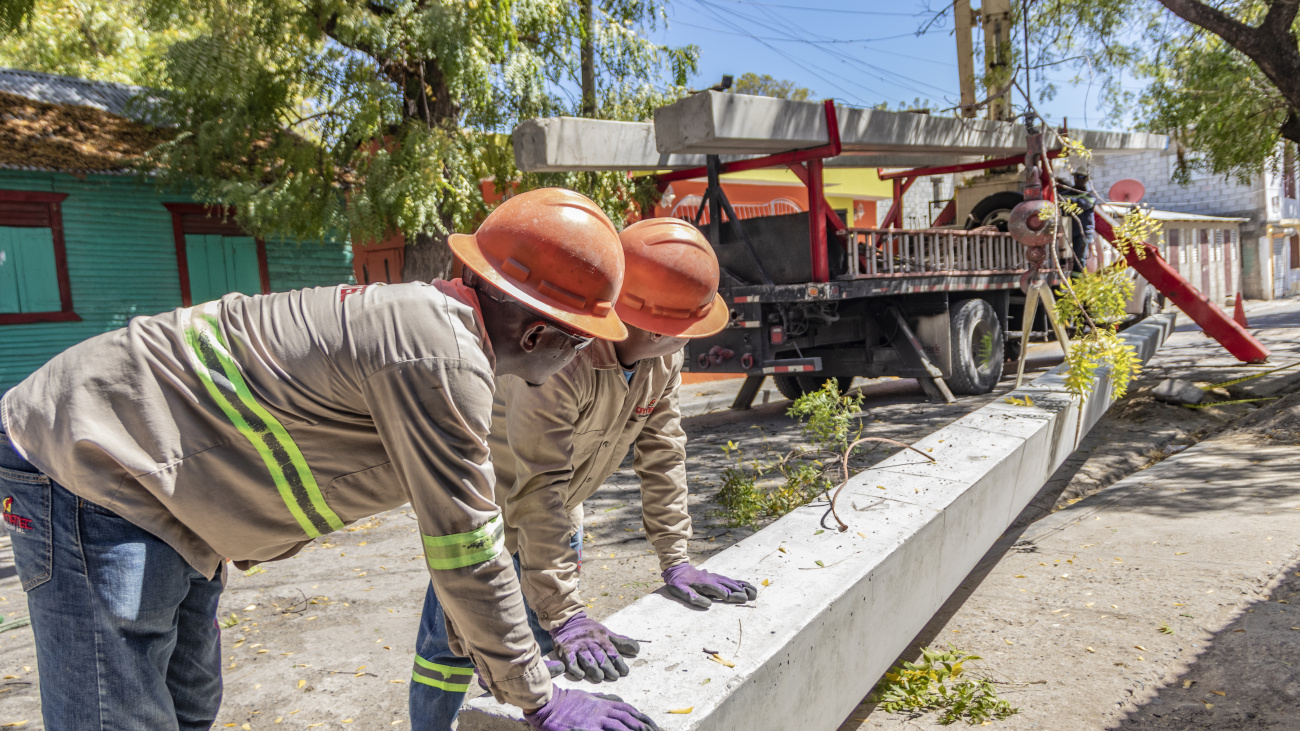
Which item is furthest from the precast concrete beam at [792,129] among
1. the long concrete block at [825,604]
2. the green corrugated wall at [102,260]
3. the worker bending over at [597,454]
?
the green corrugated wall at [102,260]

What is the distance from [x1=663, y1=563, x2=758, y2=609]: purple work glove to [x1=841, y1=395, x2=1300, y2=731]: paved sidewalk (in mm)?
760

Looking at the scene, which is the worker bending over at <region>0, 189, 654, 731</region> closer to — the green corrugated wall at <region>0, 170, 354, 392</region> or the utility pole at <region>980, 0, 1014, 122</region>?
the green corrugated wall at <region>0, 170, 354, 392</region>

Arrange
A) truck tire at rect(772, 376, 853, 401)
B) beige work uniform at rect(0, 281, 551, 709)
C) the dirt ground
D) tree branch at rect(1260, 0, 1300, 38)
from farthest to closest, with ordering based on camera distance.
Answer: truck tire at rect(772, 376, 853, 401) → tree branch at rect(1260, 0, 1300, 38) → the dirt ground → beige work uniform at rect(0, 281, 551, 709)

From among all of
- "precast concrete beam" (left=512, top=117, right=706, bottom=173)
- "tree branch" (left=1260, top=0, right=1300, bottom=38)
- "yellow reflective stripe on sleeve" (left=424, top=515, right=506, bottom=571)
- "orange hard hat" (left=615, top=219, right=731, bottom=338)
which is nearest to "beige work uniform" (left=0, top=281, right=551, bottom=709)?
"yellow reflective stripe on sleeve" (left=424, top=515, right=506, bottom=571)

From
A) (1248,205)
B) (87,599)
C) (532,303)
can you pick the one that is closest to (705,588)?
(532,303)

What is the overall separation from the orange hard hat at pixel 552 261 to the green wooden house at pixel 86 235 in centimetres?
927

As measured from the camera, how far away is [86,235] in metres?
10.4

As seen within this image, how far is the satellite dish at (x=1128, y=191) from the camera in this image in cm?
1548

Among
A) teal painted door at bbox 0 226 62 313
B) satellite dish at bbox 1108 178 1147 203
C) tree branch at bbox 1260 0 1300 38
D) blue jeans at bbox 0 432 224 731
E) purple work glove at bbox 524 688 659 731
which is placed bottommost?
purple work glove at bbox 524 688 659 731

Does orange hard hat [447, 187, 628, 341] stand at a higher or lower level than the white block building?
lower

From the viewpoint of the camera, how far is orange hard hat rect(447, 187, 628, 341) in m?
1.74

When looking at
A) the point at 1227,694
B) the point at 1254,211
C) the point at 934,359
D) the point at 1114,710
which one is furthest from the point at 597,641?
the point at 1254,211

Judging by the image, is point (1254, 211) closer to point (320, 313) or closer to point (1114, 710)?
point (1114, 710)

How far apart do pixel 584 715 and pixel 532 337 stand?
794 millimetres
